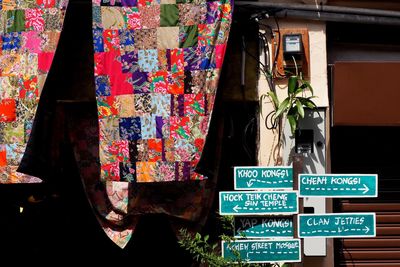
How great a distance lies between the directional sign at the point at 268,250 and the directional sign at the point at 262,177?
0.44 meters

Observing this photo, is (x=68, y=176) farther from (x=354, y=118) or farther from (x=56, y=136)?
(x=354, y=118)

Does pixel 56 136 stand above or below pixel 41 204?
above


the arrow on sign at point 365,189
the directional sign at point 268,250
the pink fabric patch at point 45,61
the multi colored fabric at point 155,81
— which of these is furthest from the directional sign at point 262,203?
the pink fabric patch at point 45,61

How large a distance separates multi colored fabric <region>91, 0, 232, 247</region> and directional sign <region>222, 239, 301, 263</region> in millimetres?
934

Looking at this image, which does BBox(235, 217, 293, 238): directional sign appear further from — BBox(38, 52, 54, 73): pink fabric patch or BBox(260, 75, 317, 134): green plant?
BBox(38, 52, 54, 73): pink fabric patch

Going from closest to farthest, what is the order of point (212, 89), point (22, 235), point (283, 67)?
point (212, 89), point (283, 67), point (22, 235)

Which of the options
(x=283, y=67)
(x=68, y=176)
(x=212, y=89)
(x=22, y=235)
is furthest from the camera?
(x=22, y=235)

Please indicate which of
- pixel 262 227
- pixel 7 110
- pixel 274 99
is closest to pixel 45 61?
pixel 7 110

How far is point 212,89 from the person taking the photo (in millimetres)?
6121

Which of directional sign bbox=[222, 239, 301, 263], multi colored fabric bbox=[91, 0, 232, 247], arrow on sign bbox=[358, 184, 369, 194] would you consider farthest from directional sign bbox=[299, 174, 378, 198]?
multi colored fabric bbox=[91, 0, 232, 247]

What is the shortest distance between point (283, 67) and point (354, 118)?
86 cm

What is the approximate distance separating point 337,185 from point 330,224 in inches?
12.5

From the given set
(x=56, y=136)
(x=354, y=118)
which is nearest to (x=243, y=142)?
(x=354, y=118)

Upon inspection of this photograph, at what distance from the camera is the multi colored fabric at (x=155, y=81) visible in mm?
6121
